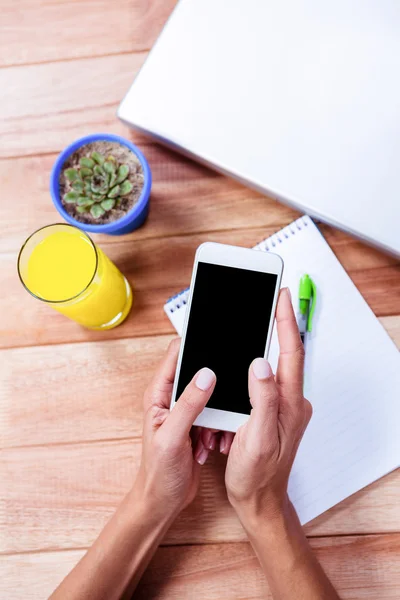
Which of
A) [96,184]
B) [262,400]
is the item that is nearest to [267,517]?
[262,400]

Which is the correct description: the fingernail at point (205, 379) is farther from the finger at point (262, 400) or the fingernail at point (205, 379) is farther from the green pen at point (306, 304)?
the green pen at point (306, 304)

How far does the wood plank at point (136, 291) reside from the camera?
90 centimetres

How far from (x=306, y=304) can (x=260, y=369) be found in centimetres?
23

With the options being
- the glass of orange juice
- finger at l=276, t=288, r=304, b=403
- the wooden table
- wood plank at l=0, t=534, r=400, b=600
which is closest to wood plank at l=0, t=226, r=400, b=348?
the wooden table

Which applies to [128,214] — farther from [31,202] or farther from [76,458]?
[76,458]

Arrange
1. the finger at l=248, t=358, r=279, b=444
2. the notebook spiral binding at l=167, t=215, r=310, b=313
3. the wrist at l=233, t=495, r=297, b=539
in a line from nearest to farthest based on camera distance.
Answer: the finger at l=248, t=358, r=279, b=444
the wrist at l=233, t=495, r=297, b=539
the notebook spiral binding at l=167, t=215, r=310, b=313

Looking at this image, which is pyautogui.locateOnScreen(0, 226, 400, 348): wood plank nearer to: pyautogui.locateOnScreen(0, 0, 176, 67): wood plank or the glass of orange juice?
the glass of orange juice

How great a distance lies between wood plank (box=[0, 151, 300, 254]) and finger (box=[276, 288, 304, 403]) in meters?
0.24

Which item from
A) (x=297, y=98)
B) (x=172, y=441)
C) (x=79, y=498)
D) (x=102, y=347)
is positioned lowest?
(x=79, y=498)

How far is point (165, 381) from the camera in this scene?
767 millimetres

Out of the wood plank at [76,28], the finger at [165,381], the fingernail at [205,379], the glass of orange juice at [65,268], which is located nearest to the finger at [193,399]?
the fingernail at [205,379]

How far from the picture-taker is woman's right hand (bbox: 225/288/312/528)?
651 mm

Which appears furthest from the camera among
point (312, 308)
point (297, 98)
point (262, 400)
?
point (312, 308)

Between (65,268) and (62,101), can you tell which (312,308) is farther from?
(62,101)
